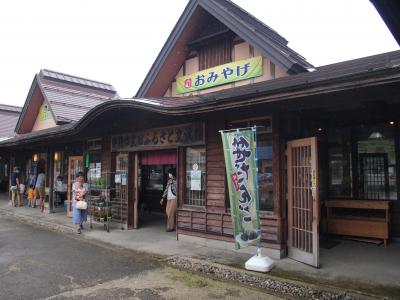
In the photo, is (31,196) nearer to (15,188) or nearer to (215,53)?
(15,188)

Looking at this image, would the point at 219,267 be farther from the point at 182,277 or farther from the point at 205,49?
the point at 205,49

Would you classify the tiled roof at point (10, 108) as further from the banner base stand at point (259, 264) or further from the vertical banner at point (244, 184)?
the banner base stand at point (259, 264)

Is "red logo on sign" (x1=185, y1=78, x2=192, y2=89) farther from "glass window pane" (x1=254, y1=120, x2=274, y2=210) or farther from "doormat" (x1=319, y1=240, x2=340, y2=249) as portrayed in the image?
"doormat" (x1=319, y1=240, x2=340, y2=249)

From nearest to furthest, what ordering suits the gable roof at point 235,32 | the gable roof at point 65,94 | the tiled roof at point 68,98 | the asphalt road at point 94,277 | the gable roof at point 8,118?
the asphalt road at point 94,277 < the gable roof at point 235,32 < the tiled roof at point 68,98 < the gable roof at point 65,94 < the gable roof at point 8,118

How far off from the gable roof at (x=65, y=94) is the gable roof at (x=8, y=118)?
816cm

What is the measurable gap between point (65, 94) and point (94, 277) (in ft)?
47.1

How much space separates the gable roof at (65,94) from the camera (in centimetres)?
1723

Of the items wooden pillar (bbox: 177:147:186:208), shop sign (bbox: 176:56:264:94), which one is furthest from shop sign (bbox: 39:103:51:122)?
wooden pillar (bbox: 177:147:186:208)

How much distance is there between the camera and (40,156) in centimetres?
1747

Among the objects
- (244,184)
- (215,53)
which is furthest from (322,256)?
(215,53)

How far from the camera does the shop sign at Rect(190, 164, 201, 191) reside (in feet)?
28.9

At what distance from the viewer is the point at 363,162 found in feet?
30.0

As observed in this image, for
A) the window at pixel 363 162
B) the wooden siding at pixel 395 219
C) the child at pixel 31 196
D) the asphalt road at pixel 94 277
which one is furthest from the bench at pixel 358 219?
the child at pixel 31 196

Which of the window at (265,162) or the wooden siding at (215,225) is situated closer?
the wooden siding at (215,225)
